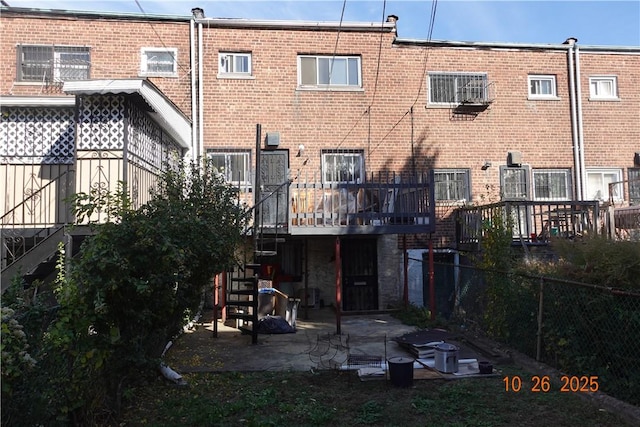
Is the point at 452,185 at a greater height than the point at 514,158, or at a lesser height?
lesser

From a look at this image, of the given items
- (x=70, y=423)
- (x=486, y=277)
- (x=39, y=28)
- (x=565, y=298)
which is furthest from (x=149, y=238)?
(x=39, y=28)

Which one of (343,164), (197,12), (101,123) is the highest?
(197,12)

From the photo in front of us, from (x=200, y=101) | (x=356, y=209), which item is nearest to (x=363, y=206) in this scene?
(x=356, y=209)

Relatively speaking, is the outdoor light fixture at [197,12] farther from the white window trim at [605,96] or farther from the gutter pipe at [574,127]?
the white window trim at [605,96]

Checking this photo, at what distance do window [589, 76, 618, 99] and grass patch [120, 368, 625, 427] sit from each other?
445 inches

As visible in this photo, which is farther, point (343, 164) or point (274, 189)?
point (343, 164)

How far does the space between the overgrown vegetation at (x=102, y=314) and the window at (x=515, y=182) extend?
10.7 meters

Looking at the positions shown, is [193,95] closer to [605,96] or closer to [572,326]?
[572,326]

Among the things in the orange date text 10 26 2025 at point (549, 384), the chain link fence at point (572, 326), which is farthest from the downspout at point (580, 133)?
the orange date text 10 26 2025 at point (549, 384)

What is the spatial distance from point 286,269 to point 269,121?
4.07 meters

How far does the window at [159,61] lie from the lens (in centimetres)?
1260

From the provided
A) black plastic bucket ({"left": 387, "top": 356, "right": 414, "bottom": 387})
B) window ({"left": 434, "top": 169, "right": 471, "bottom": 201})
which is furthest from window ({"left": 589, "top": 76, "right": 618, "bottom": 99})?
black plastic bucket ({"left": 387, "top": 356, "right": 414, "bottom": 387})

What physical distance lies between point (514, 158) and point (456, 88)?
2584 mm

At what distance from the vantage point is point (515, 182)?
45.1 ft
